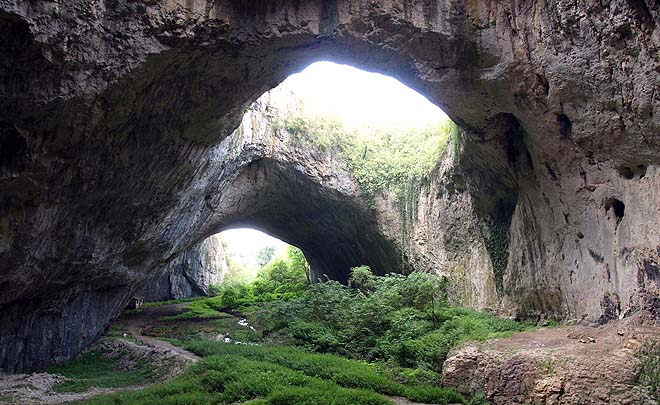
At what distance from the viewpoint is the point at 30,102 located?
8062 millimetres

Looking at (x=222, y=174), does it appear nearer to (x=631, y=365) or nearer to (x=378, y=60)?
A: (x=378, y=60)

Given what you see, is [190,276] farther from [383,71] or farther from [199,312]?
[383,71]

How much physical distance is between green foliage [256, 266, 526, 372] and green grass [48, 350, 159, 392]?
362 centimetres

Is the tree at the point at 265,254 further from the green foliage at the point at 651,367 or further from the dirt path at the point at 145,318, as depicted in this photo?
the green foliage at the point at 651,367

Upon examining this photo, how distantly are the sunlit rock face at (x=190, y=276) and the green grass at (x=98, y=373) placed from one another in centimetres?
1608

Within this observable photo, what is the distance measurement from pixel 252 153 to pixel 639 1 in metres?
12.6

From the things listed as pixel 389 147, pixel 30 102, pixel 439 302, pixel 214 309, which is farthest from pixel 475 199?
pixel 214 309

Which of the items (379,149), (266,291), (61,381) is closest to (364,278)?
(379,149)

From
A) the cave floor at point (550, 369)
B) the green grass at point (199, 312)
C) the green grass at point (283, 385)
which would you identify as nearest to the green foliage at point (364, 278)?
the green grass at point (283, 385)

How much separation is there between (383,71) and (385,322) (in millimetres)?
6410

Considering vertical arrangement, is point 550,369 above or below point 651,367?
below

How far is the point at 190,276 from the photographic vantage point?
3803 centimetres

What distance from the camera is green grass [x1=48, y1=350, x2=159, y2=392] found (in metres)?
12.4

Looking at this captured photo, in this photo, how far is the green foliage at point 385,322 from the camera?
35.9 ft
